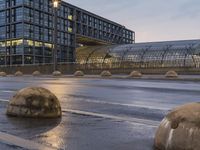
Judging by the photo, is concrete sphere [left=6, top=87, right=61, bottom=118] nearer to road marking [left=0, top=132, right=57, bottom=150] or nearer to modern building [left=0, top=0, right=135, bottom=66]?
road marking [left=0, top=132, right=57, bottom=150]

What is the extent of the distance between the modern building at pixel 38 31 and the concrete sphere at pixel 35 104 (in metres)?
103

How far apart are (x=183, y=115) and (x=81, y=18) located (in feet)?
420

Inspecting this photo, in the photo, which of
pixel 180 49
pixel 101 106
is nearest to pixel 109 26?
pixel 180 49

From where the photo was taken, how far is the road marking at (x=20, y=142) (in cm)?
605

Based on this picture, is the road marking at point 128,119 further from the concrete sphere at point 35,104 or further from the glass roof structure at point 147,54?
the glass roof structure at point 147,54

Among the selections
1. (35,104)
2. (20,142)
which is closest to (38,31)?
(35,104)

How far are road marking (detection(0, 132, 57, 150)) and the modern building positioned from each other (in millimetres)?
105456

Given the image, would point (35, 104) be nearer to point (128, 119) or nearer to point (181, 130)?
point (128, 119)

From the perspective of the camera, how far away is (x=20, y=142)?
253 inches

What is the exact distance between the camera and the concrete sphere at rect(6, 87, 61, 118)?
8.95m

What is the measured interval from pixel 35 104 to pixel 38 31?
362 ft

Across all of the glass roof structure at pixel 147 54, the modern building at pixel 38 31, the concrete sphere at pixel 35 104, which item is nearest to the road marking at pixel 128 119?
the concrete sphere at pixel 35 104

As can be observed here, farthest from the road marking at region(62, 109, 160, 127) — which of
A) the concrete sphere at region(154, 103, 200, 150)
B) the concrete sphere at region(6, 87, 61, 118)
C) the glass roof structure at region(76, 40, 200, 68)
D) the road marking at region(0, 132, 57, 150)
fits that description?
Result: the glass roof structure at region(76, 40, 200, 68)

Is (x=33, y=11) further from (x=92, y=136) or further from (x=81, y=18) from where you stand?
(x=92, y=136)
